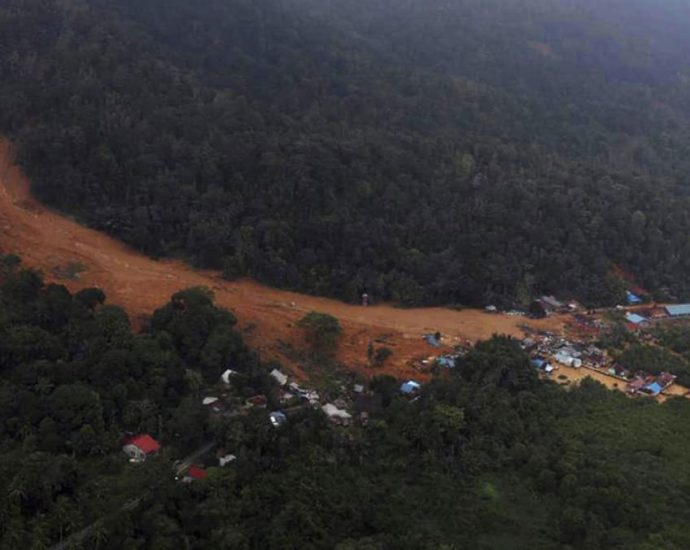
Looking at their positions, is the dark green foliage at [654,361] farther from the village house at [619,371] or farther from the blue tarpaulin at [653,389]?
the blue tarpaulin at [653,389]

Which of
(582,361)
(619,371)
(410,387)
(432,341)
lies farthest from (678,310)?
(410,387)

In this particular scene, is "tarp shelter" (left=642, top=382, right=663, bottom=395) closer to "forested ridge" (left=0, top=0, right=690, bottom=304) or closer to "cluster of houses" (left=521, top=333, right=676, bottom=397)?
"cluster of houses" (left=521, top=333, right=676, bottom=397)

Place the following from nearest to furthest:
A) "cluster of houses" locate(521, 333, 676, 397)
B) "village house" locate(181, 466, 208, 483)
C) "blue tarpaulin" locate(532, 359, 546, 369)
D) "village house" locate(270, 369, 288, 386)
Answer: "village house" locate(181, 466, 208, 483)
"village house" locate(270, 369, 288, 386)
"cluster of houses" locate(521, 333, 676, 397)
"blue tarpaulin" locate(532, 359, 546, 369)

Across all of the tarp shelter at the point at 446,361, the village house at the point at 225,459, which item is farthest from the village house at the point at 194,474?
the tarp shelter at the point at 446,361

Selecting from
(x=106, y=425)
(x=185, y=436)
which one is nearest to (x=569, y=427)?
(x=185, y=436)

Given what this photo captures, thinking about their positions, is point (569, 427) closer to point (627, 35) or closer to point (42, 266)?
point (42, 266)

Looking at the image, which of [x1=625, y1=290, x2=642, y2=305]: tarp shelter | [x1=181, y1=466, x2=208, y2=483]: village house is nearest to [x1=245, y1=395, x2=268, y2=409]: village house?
[x1=181, y1=466, x2=208, y2=483]: village house
